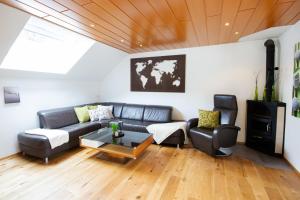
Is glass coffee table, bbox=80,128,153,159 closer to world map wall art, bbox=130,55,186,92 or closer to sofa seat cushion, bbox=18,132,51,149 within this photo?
sofa seat cushion, bbox=18,132,51,149

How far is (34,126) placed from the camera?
3332 millimetres

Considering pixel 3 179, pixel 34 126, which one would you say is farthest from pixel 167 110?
pixel 3 179

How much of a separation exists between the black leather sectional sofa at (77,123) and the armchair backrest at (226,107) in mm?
954

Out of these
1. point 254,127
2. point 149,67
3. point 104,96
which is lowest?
point 254,127

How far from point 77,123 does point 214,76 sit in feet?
11.1

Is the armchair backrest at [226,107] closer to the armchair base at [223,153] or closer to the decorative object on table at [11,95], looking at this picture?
the armchair base at [223,153]

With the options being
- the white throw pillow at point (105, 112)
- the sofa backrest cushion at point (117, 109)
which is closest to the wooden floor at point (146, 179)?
the white throw pillow at point (105, 112)

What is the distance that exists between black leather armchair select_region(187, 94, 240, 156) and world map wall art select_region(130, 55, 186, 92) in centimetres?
102

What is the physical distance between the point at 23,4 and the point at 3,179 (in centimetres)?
229

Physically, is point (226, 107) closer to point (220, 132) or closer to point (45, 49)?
point (220, 132)

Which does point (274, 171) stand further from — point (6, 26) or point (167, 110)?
point (6, 26)

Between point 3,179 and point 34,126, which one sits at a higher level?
point 34,126

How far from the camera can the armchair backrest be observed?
326 cm

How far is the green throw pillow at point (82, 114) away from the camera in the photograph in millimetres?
3838
